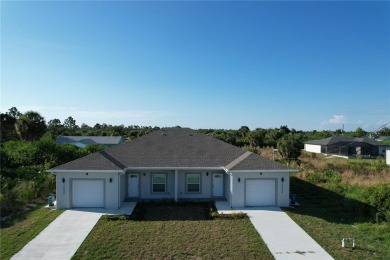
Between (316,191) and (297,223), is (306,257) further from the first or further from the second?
(316,191)

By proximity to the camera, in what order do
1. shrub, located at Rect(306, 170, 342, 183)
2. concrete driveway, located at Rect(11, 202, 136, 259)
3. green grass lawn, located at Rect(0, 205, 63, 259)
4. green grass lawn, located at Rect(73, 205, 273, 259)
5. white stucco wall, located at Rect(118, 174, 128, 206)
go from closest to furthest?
green grass lawn, located at Rect(73, 205, 273, 259) < concrete driveway, located at Rect(11, 202, 136, 259) < green grass lawn, located at Rect(0, 205, 63, 259) < white stucco wall, located at Rect(118, 174, 128, 206) < shrub, located at Rect(306, 170, 342, 183)

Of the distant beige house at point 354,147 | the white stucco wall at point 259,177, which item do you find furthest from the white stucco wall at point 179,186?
the distant beige house at point 354,147

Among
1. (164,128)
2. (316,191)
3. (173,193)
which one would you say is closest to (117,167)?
(173,193)

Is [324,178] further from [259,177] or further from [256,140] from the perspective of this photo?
[256,140]

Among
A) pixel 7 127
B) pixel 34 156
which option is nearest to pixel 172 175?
pixel 34 156

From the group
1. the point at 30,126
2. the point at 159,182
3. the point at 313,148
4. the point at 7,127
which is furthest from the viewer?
the point at 313,148

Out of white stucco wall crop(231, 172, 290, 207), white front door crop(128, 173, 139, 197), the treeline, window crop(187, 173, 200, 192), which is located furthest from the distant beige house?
white front door crop(128, 173, 139, 197)

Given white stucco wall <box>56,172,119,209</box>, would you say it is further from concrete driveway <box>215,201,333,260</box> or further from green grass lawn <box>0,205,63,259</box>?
concrete driveway <box>215,201,333,260</box>
